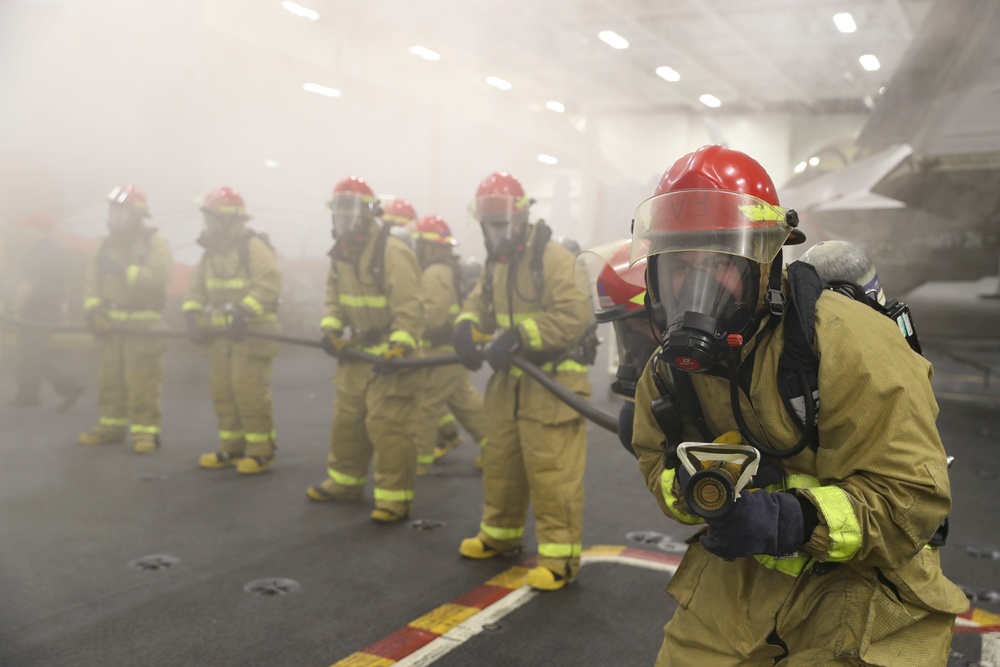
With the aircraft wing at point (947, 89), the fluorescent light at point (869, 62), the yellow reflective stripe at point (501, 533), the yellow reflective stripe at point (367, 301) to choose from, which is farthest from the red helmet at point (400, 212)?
the fluorescent light at point (869, 62)

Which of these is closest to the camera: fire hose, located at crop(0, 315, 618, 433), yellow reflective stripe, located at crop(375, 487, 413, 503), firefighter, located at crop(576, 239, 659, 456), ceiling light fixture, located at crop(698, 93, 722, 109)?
firefighter, located at crop(576, 239, 659, 456)

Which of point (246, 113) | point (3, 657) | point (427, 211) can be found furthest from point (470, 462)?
point (427, 211)

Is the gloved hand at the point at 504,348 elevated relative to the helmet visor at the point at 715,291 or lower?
lower

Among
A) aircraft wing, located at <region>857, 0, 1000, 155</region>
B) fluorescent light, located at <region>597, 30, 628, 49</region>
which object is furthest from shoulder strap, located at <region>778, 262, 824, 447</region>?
fluorescent light, located at <region>597, 30, 628, 49</region>

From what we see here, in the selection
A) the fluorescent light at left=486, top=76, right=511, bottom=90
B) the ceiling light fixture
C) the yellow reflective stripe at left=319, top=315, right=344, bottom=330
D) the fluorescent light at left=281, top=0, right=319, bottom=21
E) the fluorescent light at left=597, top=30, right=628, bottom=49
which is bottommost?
the yellow reflective stripe at left=319, top=315, right=344, bottom=330

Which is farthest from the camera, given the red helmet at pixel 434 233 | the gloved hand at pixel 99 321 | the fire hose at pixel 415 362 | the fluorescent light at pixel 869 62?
the fluorescent light at pixel 869 62

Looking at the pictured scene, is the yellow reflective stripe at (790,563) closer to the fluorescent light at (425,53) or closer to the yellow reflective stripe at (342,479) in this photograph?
the yellow reflective stripe at (342,479)

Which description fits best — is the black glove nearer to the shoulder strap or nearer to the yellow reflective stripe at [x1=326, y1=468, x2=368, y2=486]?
the yellow reflective stripe at [x1=326, y1=468, x2=368, y2=486]

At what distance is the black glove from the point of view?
3.94 metres

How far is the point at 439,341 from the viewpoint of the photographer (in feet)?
19.0

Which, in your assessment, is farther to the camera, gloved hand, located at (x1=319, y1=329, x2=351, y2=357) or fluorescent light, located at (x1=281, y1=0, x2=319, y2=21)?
fluorescent light, located at (x1=281, y1=0, x2=319, y2=21)

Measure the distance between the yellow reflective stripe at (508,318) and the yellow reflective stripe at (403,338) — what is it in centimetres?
68

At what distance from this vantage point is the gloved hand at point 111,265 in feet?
20.0

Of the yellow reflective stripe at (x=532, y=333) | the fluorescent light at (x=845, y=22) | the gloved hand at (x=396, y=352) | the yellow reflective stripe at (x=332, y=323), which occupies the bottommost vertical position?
the gloved hand at (x=396, y=352)
